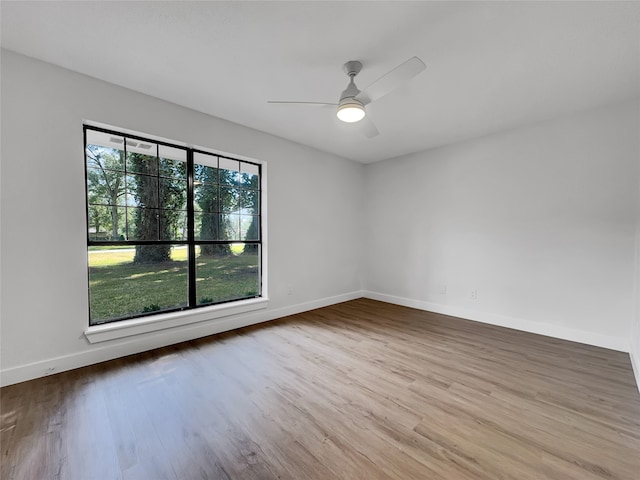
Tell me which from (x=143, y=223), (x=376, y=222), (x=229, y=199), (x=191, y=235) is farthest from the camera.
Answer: (x=376, y=222)

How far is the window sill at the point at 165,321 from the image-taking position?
246 centimetres

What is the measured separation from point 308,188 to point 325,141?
75 centimetres

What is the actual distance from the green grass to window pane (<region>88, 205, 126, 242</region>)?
159mm

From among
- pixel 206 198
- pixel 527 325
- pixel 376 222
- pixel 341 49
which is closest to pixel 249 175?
pixel 206 198

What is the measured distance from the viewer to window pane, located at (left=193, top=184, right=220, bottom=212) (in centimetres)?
320

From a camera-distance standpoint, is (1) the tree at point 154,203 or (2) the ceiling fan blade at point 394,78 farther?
(1) the tree at point 154,203

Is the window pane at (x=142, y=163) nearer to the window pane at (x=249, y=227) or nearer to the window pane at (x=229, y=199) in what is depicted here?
the window pane at (x=229, y=199)

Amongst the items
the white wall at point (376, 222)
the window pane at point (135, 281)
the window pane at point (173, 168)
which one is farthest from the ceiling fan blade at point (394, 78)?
the window pane at point (135, 281)

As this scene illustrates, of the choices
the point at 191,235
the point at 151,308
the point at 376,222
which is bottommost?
the point at 151,308

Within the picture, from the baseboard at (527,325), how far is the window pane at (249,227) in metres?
2.71

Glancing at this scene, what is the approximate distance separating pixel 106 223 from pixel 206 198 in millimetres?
1032

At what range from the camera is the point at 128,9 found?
1.70 m

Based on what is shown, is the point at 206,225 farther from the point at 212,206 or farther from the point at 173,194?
the point at 173,194

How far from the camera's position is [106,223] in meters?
2.62
